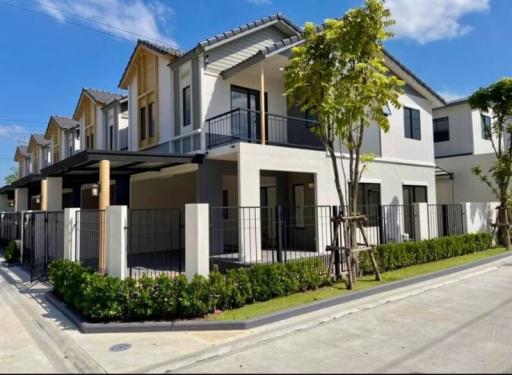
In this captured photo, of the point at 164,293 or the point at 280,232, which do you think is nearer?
the point at 164,293

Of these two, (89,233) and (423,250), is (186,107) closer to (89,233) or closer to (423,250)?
(89,233)

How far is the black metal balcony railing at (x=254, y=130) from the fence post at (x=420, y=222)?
13.1 feet

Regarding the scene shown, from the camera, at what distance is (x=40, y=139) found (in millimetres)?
33562

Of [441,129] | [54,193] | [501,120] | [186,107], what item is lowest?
[54,193]

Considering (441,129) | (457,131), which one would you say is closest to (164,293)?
(457,131)

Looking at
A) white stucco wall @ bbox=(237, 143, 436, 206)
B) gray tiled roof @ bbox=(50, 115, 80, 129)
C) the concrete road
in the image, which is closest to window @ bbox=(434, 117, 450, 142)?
white stucco wall @ bbox=(237, 143, 436, 206)

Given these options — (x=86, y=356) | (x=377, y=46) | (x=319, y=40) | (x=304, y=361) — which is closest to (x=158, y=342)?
(x=86, y=356)

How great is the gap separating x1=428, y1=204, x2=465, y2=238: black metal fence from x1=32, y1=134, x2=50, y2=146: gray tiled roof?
28539 mm

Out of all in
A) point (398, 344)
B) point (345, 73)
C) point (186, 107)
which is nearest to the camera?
point (398, 344)

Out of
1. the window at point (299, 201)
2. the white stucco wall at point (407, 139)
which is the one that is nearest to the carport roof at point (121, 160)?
the window at point (299, 201)

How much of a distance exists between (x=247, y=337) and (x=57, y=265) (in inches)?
216

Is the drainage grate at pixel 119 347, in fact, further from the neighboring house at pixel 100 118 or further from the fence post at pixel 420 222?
the neighboring house at pixel 100 118

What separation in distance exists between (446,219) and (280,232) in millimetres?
9831

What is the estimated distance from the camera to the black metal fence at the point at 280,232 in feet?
33.8
